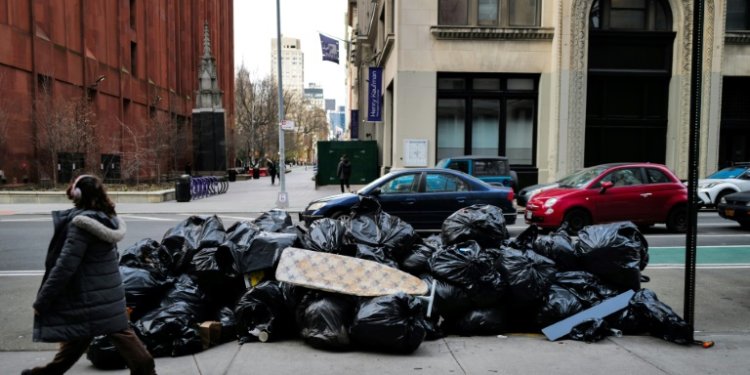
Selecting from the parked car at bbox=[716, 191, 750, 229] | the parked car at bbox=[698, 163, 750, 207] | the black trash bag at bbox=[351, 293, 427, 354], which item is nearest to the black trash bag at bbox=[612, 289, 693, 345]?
the black trash bag at bbox=[351, 293, 427, 354]

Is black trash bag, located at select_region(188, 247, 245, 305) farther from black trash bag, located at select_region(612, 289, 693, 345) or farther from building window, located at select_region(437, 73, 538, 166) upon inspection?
building window, located at select_region(437, 73, 538, 166)

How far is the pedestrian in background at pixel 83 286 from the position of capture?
3.24 metres

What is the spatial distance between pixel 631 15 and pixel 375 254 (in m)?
20.7

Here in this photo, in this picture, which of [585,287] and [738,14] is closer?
[585,287]

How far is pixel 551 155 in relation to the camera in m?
21.1

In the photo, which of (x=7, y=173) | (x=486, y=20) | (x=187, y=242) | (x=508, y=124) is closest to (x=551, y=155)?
(x=508, y=124)

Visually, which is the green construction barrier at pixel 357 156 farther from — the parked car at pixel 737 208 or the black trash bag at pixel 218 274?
the black trash bag at pixel 218 274

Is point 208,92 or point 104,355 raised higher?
point 208,92

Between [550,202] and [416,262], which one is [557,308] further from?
[550,202]

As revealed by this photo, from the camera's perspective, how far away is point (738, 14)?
73.2 ft

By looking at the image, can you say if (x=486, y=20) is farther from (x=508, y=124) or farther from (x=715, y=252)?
(x=715, y=252)

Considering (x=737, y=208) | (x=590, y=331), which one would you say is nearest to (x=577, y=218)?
(x=737, y=208)

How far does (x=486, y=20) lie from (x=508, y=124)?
14.3 feet

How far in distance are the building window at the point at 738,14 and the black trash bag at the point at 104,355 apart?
86.9 feet
